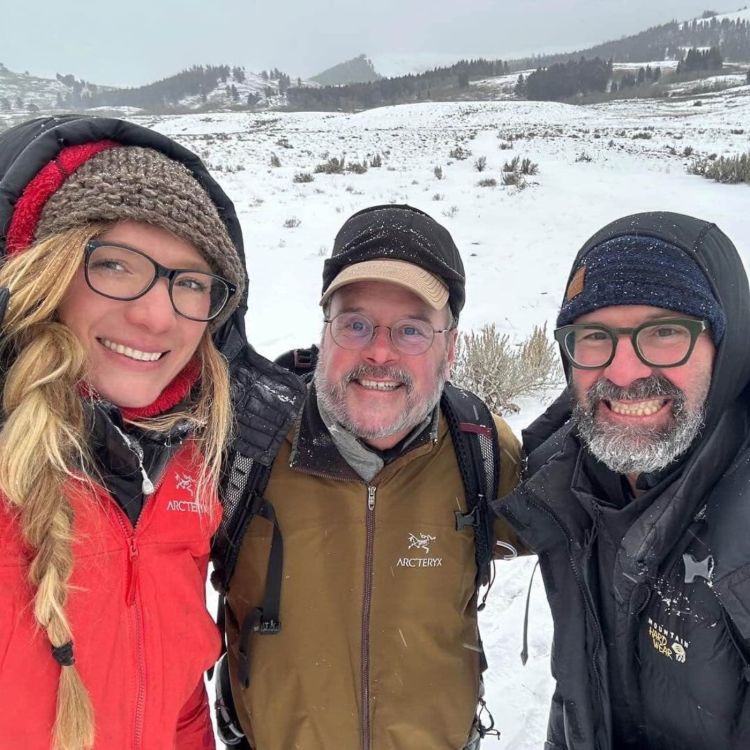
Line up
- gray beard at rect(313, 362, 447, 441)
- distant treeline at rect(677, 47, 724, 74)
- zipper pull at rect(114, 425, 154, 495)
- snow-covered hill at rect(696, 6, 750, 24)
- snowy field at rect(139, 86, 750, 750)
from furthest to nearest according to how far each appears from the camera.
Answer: snow-covered hill at rect(696, 6, 750, 24) → distant treeline at rect(677, 47, 724, 74) → snowy field at rect(139, 86, 750, 750) → gray beard at rect(313, 362, 447, 441) → zipper pull at rect(114, 425, 154, 495)

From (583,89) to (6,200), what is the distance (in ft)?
225

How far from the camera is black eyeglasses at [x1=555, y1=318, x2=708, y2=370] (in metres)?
1.61

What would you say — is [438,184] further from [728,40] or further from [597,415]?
[728,40]

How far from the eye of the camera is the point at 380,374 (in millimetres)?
2016

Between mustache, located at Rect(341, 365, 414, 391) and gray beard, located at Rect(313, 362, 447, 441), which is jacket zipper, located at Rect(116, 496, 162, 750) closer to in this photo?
gray beard, located at Rect(313, 362, 447, 441)

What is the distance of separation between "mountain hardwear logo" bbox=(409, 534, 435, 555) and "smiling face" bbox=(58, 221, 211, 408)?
945 mm

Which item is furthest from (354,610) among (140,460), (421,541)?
(140,460)

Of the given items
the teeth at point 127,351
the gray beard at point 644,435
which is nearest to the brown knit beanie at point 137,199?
the teeth at point 127,351

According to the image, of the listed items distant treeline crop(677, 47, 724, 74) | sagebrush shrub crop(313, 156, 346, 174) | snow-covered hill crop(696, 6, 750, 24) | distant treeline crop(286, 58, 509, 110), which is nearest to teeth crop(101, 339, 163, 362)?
sagebrush shrub crop(313, 156, 346, 174)

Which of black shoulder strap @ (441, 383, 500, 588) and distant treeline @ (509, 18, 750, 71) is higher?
distant treeline @ (509, 18, 750, 71)

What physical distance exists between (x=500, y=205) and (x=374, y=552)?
11.2 metres

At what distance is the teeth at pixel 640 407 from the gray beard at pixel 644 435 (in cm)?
2

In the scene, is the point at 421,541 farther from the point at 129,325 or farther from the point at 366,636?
the point at 129,325

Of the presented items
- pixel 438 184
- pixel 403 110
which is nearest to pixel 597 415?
pixel 438 184
